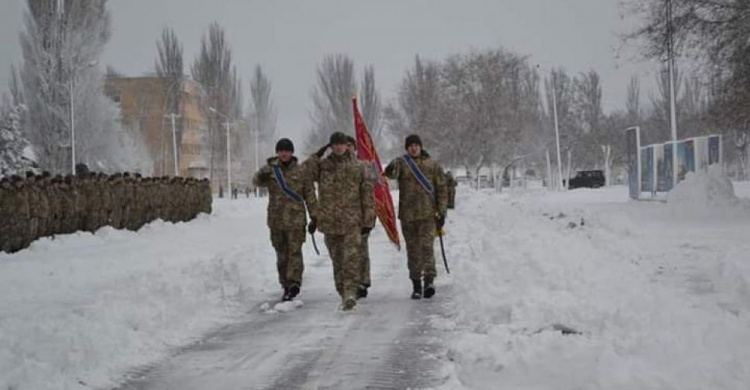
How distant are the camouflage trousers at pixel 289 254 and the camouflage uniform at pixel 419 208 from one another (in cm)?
128

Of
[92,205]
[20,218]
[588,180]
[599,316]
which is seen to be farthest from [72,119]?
[588,180]

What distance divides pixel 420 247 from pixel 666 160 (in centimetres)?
2170

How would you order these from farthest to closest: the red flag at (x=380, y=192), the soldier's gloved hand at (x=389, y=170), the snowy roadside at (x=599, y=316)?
the red flag at (x=380, y=192), the soldier's gloved hand at (x=389, y=170), the snowy roadside at (x=599, y=316)

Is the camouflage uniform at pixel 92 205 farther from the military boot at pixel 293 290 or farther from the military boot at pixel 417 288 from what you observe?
the military boot at pixel 417 288

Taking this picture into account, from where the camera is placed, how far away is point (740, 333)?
17.3 ft

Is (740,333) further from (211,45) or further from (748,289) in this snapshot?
(211,45)

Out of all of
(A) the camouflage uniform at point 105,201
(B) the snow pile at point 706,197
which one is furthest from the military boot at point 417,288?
(B) the snow pile at point 706,197

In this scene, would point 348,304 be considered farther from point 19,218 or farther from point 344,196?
point 19,218

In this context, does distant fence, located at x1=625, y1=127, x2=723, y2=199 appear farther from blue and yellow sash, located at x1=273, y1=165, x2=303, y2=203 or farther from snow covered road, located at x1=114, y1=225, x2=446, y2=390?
snow covered road, located at x1=114, y1=225, x2=446, y2=390

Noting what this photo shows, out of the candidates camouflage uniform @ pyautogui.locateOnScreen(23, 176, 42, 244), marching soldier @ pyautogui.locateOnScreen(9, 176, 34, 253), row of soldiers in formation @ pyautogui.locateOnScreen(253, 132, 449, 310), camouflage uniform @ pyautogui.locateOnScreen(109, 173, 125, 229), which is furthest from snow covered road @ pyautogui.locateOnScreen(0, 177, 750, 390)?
camouflage uniform @ pyautogui.locateOnScreen(109, 173, 125, 229)

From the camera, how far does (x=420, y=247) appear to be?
982cm

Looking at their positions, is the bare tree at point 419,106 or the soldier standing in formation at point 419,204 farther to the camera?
the bare tree at point 419,106

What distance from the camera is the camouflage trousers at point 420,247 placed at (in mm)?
9719

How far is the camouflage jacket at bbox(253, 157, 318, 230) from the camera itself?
9617mm
